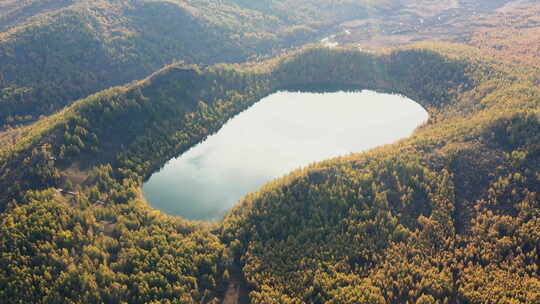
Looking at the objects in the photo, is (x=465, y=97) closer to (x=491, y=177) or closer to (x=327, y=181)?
(x=491, y=177)

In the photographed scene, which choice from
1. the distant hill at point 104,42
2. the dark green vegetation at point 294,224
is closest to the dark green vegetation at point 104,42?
the distant hill at point 104,42

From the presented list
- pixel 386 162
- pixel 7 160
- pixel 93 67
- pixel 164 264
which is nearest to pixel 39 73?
pixel 93 67

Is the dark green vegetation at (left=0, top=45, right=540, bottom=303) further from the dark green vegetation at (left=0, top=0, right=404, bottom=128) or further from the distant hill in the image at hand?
the distant hill

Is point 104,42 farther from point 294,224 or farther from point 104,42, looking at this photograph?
point 294,224

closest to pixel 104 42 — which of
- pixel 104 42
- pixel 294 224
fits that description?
pixel 104 42

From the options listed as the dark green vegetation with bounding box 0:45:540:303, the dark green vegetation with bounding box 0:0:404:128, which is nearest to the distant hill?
the dark green vegetation with bounding box 0:0:404:128

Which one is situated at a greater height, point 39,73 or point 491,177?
point 39,73

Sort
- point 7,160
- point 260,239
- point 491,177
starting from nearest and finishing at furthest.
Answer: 1. point 260,239
2. point 491,177
3. point 7,160
